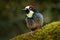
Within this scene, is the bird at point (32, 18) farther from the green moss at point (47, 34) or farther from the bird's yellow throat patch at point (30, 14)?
the green moss at point (47, 34)

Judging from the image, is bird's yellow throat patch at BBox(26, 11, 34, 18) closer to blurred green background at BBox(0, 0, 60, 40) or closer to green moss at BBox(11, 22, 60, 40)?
green moss at BBox(11, 22, 60, 40)

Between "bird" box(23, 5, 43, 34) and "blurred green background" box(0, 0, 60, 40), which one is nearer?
"bird" box(23, 5, 43, 34)

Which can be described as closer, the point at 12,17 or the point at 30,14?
the point at 30,14

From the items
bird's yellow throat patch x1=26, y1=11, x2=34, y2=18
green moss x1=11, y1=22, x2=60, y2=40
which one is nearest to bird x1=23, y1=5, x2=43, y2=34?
bird's yellow throat patch x1=26, y1=11, x2=34, y2=18

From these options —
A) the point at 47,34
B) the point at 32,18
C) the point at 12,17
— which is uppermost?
the point at 12,17

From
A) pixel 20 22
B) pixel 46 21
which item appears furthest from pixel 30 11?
pixel 20 22

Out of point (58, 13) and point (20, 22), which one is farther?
point (20, 22)

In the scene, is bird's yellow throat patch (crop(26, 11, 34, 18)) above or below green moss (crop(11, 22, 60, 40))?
above

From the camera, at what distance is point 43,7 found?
12.8m

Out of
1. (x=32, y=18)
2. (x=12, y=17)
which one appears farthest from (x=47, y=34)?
(x=12, y=17)

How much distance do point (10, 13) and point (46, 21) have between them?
7.82 ft

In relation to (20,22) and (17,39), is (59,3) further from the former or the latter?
(17,39)

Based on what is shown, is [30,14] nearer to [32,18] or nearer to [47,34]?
[32,18]

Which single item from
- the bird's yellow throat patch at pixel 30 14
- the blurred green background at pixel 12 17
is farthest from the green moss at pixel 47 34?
the blurred green background at pixel 12 17
